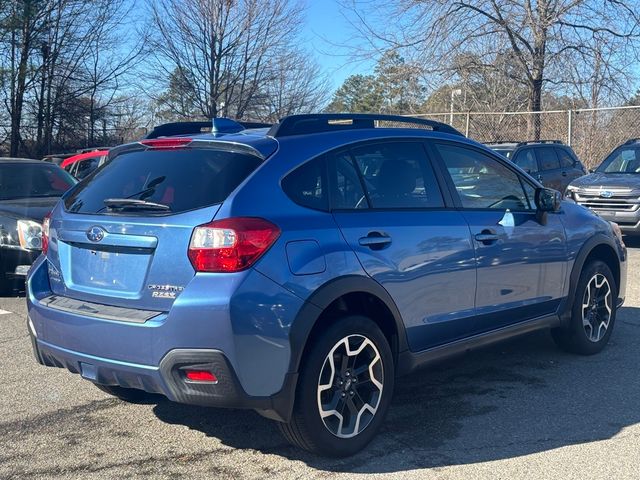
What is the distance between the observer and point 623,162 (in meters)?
13.0

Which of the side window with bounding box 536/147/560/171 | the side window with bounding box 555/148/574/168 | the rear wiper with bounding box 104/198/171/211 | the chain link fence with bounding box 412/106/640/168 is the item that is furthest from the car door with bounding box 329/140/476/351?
the chain link fence with bounding box 412/106/640/168

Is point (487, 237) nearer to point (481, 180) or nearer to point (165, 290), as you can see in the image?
point (481, 180)

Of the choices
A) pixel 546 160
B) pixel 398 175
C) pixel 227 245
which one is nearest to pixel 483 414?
pixel 398 175

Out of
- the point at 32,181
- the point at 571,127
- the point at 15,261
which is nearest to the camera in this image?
the point at 15,261

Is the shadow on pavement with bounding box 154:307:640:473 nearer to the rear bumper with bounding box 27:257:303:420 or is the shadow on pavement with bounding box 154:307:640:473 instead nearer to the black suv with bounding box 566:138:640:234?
the rear bumper with bounding box 27:257:303:420

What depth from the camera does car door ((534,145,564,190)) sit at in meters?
14.5

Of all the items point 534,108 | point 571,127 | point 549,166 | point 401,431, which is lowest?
point 401,431

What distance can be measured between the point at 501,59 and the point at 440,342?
18207 mm

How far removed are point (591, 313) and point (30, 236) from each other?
568cm

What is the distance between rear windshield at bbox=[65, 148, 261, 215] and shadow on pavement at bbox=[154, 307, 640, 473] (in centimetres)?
144

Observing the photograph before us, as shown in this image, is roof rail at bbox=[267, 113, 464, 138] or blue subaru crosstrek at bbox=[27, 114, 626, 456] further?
roof rail at bbox=[267, 113, 464, 138]

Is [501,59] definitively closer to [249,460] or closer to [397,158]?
[397,158]

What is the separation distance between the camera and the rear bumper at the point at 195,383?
345 centimetres

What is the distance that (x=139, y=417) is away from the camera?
4621mm
